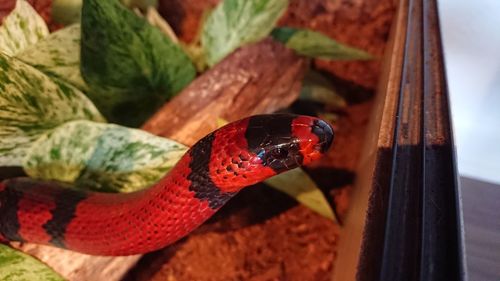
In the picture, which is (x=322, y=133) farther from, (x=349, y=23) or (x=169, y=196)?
(x=349, y=23)

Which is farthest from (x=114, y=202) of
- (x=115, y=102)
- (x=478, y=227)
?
(x=478, y=227)

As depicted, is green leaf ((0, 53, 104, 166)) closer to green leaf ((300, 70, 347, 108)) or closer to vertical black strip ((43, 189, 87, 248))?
vertical black strip ((43, 189, 87, 248))

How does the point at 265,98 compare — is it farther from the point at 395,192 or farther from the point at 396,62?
the point at 395,192

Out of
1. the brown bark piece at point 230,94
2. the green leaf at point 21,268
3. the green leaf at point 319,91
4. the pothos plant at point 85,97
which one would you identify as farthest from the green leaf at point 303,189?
the green leaf at point 21,268

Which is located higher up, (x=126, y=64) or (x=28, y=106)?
(x=126, y=64)

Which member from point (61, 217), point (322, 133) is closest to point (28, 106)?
point (61, 217)

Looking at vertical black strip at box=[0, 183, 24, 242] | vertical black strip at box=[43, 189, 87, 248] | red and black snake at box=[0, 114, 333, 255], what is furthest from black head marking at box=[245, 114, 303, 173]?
vertical black strip at box=[0, 183, 24, 242]
